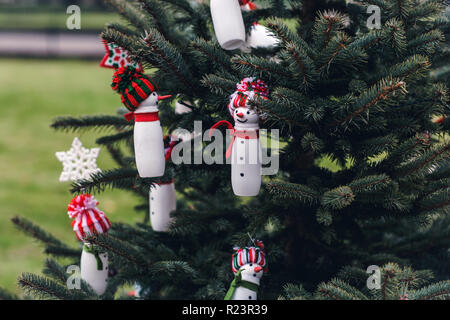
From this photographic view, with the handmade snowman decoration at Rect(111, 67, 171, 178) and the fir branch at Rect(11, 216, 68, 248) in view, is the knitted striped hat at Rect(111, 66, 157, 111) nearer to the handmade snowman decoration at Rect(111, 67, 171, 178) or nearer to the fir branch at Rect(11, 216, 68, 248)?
the handmade snowman decoration at Rect(111, 67, 171, 178)

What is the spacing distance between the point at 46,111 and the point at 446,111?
741 centimetres

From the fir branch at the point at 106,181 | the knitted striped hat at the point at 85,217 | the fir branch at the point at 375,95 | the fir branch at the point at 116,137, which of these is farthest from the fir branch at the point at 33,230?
the fir branch at the point at 375,95

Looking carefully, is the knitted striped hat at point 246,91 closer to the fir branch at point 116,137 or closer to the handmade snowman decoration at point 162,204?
the handmade snowman decoration at point 162,204

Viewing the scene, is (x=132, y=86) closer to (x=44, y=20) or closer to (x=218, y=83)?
(x=218, y=83)

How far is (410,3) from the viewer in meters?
1.58

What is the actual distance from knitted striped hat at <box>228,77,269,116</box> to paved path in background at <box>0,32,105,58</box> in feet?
34.3

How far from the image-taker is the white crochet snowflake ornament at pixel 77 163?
1.87 meters

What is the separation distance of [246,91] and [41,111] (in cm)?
732

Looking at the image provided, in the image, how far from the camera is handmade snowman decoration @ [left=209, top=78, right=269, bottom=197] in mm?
1530

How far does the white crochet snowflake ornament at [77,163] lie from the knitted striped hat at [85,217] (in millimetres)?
82

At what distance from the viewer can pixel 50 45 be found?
41.8 ft

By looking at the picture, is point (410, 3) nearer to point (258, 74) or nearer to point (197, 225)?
point (258, 74)

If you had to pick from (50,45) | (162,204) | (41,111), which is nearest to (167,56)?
(162,204)

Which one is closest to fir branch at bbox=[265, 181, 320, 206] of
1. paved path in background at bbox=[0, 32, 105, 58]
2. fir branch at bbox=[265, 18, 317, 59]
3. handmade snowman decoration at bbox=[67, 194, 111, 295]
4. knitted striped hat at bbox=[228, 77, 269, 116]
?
knitted striped hat at bbox=[228, 77, 269, 116]
